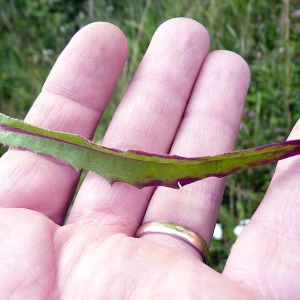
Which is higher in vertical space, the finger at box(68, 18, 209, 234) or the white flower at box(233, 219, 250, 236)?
the finger at box(68, 18, 209, 234)

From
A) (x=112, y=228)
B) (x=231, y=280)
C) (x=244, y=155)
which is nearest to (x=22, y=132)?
(x=112, y=228)

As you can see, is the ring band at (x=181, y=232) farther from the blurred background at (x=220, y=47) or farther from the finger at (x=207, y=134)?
the blurred background at (x=220, y=47)

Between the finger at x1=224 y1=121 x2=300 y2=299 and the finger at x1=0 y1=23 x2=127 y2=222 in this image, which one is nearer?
the finger at x1=224 y1=121 x2=300 y2=299

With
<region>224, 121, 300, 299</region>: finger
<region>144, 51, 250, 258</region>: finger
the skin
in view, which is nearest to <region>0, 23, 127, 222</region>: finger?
the skin

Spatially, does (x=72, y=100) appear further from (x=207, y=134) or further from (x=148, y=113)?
(x=207, y=134)

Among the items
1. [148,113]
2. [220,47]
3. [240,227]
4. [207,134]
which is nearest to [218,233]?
[240,227]

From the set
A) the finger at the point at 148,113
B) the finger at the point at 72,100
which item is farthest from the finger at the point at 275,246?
the finger at the point at 72,100

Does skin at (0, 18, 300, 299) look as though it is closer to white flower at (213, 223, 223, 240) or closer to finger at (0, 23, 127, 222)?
finger at (0, 23, 127, 222)

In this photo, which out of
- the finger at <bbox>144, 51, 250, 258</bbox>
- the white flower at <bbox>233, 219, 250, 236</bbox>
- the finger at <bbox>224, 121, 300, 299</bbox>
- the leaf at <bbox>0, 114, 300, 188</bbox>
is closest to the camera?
the finger at <bbox>224, 121, 300, 299</bbox>
